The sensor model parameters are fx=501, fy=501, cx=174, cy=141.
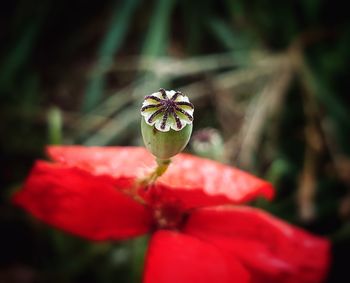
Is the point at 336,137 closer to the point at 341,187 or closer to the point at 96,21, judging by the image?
the point at 341,187

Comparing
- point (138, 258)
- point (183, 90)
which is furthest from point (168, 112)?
point (183, 90)

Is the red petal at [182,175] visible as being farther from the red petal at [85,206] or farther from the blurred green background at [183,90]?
the blurred green background at [183,90]

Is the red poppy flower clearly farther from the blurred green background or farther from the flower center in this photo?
the blurred green background

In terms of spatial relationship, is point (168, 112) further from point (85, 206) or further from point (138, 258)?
point (138, 258)

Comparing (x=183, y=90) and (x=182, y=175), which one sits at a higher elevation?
(x=183, y=90)

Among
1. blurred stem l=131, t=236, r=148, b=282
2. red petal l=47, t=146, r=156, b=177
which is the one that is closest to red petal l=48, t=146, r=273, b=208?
red petal l=47, t=146, r=156, b=177

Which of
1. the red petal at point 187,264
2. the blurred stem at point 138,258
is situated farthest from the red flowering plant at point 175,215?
the blurred stem at point 138,258
